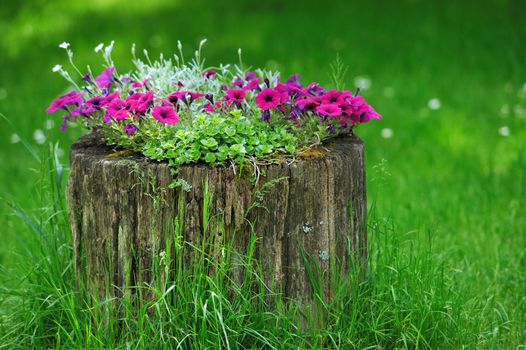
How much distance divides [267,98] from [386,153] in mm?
3193

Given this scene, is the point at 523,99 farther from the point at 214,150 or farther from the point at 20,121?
the point at 214,150

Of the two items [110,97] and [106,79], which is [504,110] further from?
[110,97]

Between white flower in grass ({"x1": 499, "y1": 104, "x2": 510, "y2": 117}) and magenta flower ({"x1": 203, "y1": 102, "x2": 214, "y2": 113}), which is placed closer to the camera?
magenta flower ({"x1": 203, "y1": 102, "x2": 214, "y2": 113})

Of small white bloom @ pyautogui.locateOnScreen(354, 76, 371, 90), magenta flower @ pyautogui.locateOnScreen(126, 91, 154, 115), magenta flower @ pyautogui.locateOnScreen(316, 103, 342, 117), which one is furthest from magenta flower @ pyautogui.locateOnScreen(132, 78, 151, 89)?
small white bloom @ pyautogui.locateOnScreen(354, 76, 371, 90)

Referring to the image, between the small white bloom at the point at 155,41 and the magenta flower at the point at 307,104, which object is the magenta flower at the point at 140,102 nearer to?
the magenta flower at the point at 307,104

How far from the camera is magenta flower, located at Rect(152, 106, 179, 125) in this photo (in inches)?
134

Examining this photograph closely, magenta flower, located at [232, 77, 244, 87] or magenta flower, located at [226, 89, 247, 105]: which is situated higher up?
magenta flower, located at [232, 77, 244, 87]

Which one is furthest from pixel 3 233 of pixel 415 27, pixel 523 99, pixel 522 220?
pixel 415 27

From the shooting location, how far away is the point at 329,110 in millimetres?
3543

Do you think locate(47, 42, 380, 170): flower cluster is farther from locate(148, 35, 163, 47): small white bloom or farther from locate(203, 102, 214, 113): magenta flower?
locate(148, 35, 163, 47): small white bloom

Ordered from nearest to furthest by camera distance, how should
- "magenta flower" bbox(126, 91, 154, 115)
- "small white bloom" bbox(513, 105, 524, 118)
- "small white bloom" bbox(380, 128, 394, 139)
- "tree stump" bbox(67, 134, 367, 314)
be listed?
"tree stump" bbox(67, 134, 367, 314)
"magenta flower" bbox(126, 91, 154, 115)
"small white bloom" bbox(380, 128, 394, 139)
"small white bloom" bbox(513, 105, 524, 118)

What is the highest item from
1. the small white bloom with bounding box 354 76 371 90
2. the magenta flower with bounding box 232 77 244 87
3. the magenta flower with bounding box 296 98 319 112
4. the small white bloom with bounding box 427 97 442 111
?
the magenta flower with bounding box 232 77 244 87

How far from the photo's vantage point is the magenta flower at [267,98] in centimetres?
352

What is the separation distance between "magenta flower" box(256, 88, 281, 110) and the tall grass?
529mm
